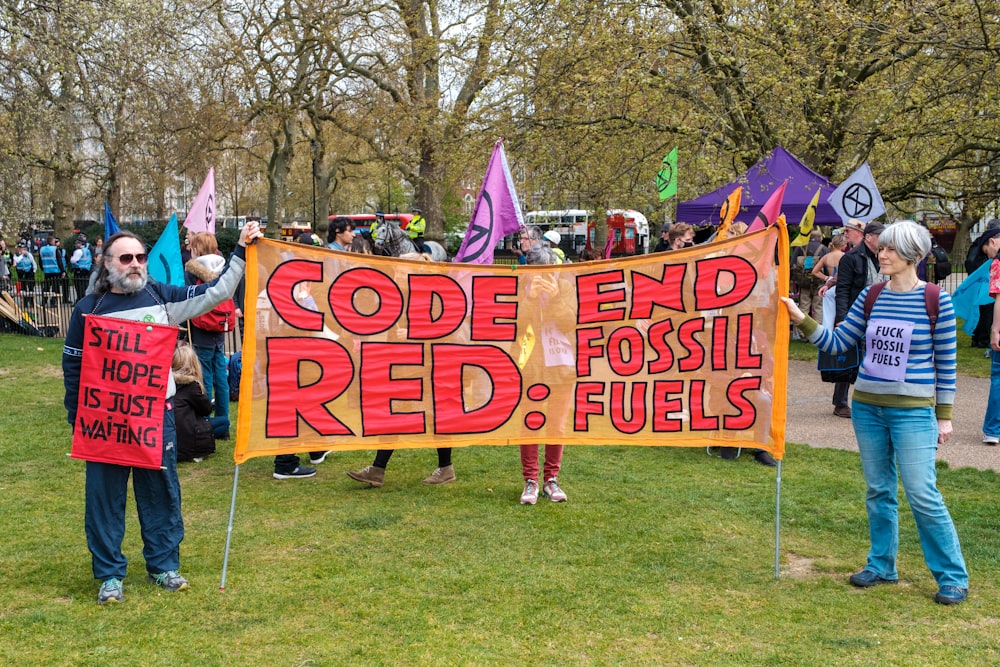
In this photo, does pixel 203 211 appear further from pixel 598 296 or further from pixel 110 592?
pixel 110 592

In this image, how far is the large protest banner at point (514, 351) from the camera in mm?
5387

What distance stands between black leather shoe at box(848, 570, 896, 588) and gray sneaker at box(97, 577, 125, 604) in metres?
3.81

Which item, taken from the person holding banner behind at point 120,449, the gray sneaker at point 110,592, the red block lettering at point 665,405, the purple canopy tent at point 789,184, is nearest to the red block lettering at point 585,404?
the red block lettering at point 665,405

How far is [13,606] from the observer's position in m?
4.77

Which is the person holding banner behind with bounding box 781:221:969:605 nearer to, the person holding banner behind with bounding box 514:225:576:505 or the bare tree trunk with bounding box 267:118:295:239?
the person holding banner behind with bounding box 514:225:576:505

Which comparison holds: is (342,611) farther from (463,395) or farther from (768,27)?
(768,27)

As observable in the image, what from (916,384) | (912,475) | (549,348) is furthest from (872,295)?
(549,348)

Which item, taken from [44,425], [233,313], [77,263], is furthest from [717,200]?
[77,263]

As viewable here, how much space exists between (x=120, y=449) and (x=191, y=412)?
10.9ft

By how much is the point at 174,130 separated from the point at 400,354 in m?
21.4

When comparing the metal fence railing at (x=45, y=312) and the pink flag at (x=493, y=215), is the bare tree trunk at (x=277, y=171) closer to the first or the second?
the metal fence railing at (x=45, y=312)

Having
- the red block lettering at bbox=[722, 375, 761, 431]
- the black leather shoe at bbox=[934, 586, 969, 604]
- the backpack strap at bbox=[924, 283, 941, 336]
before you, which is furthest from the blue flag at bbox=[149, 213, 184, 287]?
the black leather shoe at bbox=[934, 586, 969, 604]

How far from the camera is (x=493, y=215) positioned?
6.75m

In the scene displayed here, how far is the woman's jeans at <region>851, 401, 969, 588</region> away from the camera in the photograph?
4.77m
